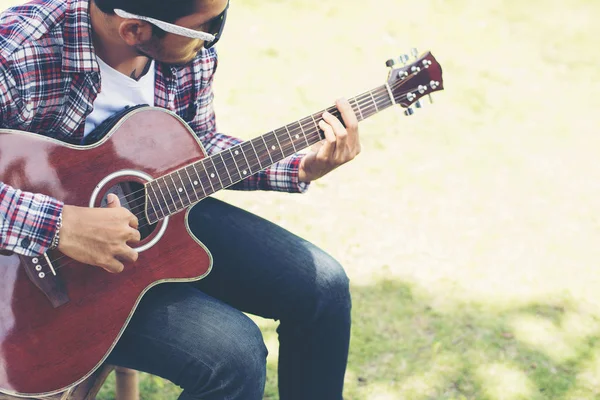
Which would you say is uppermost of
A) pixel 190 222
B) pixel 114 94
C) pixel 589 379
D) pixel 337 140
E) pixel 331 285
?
pixel 114 94

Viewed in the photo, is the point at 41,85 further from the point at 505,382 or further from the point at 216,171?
the point at 505,382

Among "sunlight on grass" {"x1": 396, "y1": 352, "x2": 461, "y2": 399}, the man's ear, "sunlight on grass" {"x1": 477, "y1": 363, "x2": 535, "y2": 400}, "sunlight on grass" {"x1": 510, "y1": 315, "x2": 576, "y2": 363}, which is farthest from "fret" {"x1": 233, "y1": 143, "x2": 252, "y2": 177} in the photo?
"sunlight on grass" {"x1": 510, "y1": 315, "x2": 576, "y2": 363}

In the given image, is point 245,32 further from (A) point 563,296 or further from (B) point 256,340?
(B) point 256,340

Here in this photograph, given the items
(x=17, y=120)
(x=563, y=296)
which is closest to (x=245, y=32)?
(x=563, y=296)

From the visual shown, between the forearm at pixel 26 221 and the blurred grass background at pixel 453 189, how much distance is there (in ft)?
3.88

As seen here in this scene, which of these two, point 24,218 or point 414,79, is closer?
point 24,218

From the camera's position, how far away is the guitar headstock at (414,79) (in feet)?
7.57

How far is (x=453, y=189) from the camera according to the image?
13.4 feet

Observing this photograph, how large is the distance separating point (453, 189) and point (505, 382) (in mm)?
1493

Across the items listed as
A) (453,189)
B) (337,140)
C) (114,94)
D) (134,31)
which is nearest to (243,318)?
(337,140)

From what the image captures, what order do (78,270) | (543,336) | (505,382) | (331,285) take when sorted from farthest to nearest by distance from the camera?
(543,336), (505,382), (331,285), (78,270)

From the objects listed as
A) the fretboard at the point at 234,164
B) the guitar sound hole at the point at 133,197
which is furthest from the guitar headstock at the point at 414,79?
the guitar sound hole at the point at 133,197

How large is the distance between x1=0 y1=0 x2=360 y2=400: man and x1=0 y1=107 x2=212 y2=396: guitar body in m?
0.06

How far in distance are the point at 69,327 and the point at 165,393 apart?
3.27ft
